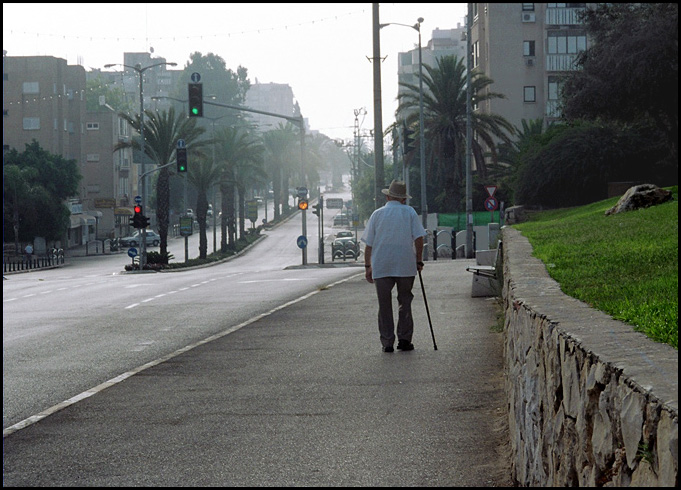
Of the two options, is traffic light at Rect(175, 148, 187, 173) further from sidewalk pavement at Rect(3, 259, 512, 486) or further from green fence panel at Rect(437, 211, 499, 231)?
sidewalk pavement at Rect(3, 259, 512, 486)

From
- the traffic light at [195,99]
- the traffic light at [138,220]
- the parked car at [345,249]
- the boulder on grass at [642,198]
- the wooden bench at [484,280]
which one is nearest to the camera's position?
the wooden bench at [484,280]

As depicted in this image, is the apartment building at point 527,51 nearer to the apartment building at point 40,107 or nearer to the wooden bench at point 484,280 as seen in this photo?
the apartment building at point 40,107

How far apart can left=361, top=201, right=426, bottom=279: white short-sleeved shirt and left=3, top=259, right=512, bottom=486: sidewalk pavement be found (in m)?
0.87

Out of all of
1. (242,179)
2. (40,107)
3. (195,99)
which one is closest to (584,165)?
(195,99)

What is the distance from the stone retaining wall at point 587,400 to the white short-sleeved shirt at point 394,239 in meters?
4.26

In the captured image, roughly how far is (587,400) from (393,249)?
22.7 feet

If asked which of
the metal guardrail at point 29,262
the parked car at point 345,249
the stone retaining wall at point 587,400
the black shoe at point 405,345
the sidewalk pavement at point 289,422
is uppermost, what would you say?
the stone retaining wall at point 587,400

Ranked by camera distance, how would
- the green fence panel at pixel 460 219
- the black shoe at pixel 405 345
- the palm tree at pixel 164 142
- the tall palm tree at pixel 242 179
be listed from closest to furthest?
the black shoe at pixel 405 345
the green fence panel at pixel 460 219
the palm tree at pixel 164 142
the tall palm tree at pixel 242 179

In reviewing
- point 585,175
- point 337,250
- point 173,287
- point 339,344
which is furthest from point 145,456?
point 337,250

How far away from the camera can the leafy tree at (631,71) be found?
28.1 m

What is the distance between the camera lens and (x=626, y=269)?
8211 mm

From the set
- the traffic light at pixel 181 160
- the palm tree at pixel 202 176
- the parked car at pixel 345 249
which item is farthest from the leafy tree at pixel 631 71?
the palm tree at pixel 202 176

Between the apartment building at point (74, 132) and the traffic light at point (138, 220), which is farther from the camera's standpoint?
the apartment building at point (74, 132)

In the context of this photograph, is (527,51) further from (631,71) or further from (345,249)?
(631,71)
